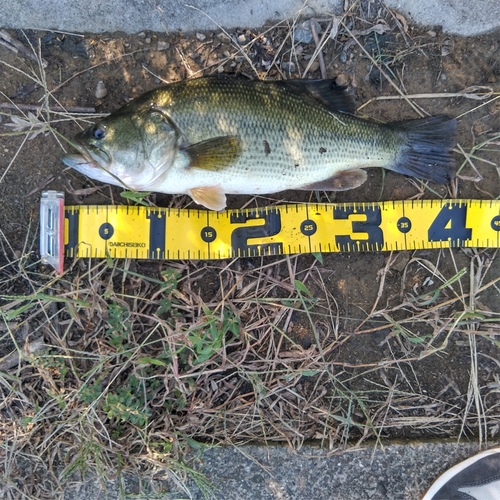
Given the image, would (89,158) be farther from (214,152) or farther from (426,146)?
(426,146)

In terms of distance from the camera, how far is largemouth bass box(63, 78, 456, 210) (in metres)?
2.62

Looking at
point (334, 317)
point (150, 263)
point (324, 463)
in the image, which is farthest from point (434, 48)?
point (324, 463)

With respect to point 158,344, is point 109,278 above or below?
above

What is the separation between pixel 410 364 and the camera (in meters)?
3.18

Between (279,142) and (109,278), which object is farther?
(109,278)

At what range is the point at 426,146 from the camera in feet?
9.82

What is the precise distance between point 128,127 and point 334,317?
1905 mm

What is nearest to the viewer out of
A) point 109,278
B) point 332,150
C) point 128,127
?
point 128,127

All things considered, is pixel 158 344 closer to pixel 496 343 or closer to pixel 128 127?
pixel 128 127

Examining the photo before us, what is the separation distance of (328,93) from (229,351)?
6.26 ft

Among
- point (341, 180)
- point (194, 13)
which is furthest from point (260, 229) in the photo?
point (194, 13)

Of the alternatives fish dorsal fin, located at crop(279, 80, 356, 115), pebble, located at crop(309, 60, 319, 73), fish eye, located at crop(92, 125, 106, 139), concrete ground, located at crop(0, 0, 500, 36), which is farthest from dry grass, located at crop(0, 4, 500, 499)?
fish eye, located at crop(92, 125, 106, 139)

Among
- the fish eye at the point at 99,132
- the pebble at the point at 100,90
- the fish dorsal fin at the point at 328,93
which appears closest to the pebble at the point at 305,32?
the fish dorsal fin at the point at 328,93

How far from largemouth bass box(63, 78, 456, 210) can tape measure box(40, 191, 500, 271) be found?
0.26 metres
